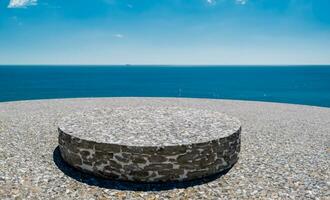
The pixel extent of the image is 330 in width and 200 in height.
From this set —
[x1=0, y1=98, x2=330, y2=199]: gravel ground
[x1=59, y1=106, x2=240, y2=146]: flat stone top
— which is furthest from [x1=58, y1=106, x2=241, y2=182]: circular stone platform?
[x1=0, y1=98, x2=330, y2=199]: gravel ground

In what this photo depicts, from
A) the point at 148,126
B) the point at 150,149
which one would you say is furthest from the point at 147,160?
the point at 148,126

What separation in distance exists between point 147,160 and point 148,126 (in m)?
2.81

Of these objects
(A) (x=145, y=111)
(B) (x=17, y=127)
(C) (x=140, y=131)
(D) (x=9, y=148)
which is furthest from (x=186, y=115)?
(B) (x=17, y=127)

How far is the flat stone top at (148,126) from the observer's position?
1030 centimetres

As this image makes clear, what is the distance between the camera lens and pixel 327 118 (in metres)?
21.8

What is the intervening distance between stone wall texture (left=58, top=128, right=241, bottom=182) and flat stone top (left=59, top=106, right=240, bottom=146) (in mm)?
234

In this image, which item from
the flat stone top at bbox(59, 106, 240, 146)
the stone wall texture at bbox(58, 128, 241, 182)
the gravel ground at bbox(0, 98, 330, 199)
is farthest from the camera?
the flat stone top at bbox(59, 106, 240, 146)

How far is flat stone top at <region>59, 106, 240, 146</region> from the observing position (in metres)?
10.3

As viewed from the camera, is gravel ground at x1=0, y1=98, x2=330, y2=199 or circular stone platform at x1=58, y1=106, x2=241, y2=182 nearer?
gravel ground at x1=0, y1=98, x2=330, y2=199

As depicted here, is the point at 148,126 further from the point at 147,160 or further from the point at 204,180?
the point at 204,180

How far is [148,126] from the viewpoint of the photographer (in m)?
12.2

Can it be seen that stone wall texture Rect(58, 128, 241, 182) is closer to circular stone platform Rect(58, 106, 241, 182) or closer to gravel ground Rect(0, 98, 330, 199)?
circular stone platform Rect(58, 106, 241, 182)

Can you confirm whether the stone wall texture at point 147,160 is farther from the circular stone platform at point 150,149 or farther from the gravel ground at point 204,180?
the gravel ground at point 204,180

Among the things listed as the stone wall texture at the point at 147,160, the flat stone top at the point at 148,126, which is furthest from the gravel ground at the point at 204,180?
the flat stone top at the point at 148,126
